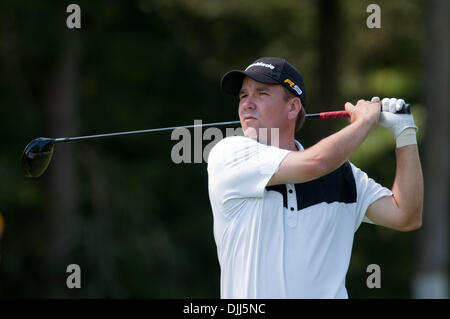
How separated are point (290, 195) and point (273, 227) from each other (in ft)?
0.57

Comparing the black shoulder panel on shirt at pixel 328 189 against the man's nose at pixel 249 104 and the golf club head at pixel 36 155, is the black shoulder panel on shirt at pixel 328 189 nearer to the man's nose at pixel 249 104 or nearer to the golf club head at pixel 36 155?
the man's nose at pixel 249 104

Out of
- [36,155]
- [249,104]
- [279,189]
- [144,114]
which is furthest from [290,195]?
[144,114]

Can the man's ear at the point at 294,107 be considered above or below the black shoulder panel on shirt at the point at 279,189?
above

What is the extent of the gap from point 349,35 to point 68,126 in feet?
23.2

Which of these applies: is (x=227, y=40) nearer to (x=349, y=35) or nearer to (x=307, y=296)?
(x=349, y=35)

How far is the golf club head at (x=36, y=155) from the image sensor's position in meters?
4.66

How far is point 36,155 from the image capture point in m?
4.68

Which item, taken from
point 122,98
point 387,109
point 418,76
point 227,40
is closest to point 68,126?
point 122,98

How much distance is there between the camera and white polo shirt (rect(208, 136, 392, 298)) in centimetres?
352

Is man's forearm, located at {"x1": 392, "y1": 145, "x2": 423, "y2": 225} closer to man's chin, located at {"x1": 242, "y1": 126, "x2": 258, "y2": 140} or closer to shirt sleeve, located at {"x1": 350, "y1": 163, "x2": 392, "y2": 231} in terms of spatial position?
shirt sleeve, located at {"x1": 350, "y1": 163, "x2": 392, "y2": 231}

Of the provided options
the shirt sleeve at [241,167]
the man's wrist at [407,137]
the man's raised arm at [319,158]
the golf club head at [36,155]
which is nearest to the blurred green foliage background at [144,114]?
the golf club head at [36,155]

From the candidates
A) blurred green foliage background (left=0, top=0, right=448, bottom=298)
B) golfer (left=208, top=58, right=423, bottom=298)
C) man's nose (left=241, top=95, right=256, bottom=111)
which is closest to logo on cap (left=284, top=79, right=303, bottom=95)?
golfer (left=208, top=58, right=423, bottom=298)

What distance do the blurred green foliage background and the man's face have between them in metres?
9.42

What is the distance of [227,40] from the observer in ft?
54.8
